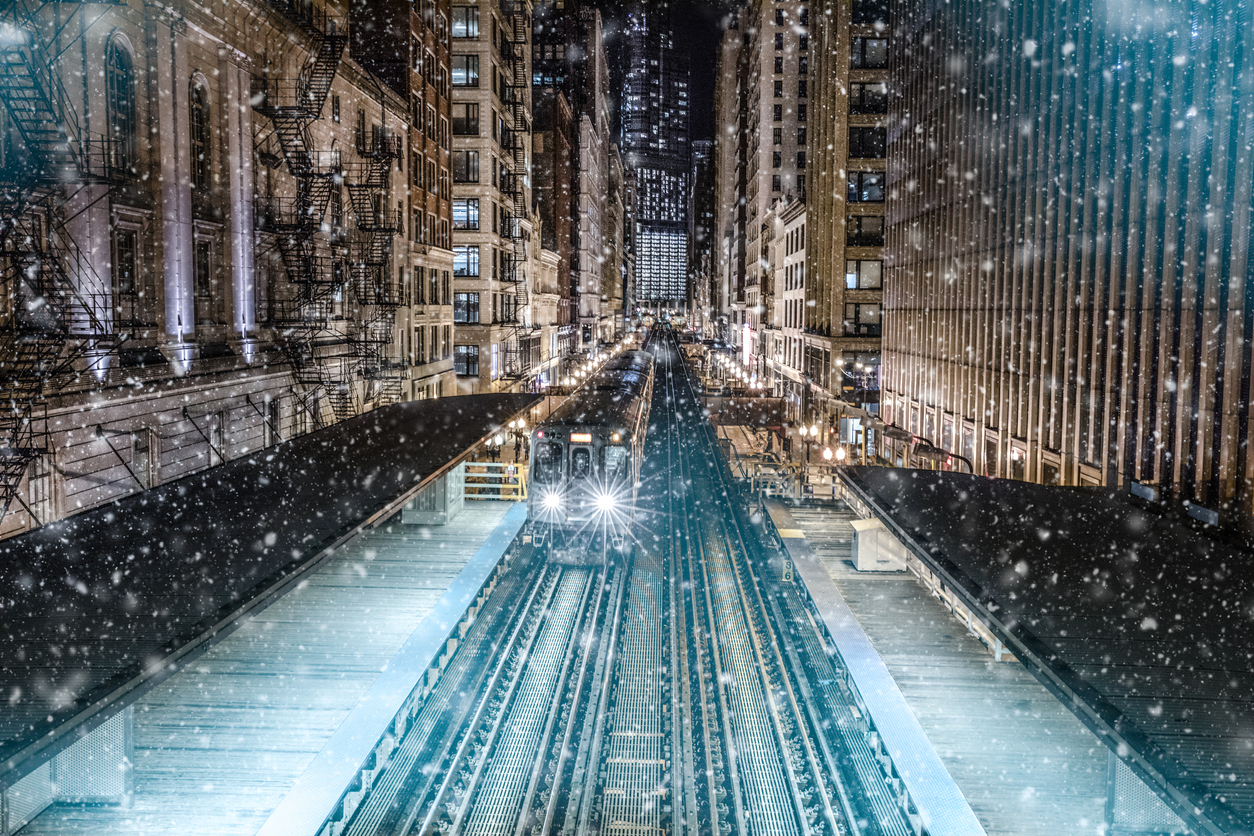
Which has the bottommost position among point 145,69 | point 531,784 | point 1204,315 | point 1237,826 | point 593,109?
point 531,784

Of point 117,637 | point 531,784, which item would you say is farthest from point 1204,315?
point 117,637

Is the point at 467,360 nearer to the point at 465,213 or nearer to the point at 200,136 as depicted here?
the point at 465,213

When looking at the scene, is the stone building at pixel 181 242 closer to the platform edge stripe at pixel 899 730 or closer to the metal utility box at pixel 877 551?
the platform edge stripe at pixel 899 730

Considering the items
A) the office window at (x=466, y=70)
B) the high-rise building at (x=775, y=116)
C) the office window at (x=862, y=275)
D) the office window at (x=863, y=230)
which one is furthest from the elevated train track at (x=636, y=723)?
the high-rise building at (x=775, y=116)

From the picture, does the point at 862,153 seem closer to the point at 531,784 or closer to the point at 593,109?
the point at 531,784

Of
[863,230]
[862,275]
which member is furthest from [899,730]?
[863,230]

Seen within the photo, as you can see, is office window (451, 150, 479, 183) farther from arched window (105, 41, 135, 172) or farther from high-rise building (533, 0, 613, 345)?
high-rise building (533, 0, 613, 345)

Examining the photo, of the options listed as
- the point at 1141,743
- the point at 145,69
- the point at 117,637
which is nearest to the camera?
the point at 1141,743
